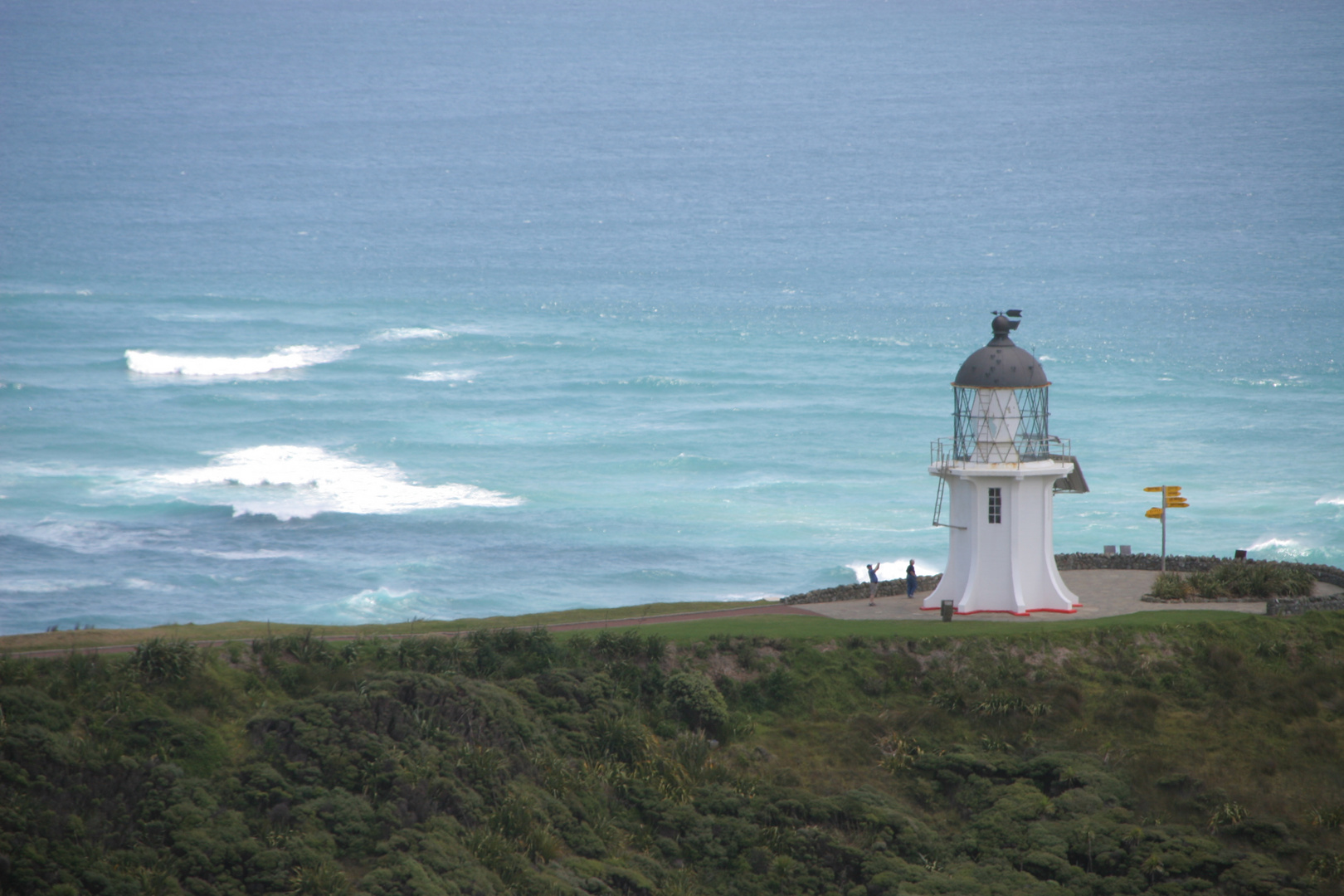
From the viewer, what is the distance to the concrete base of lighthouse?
25953mm

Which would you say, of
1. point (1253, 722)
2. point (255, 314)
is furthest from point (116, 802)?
point (255, 314)

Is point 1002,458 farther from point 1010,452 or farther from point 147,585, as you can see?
point 147,585

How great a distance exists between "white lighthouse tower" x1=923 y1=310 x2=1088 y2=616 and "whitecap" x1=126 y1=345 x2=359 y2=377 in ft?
186

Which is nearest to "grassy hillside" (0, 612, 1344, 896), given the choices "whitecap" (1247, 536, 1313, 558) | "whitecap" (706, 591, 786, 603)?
"whitecap" (706, 591, 786, 603)

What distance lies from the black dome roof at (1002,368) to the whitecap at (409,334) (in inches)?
2348

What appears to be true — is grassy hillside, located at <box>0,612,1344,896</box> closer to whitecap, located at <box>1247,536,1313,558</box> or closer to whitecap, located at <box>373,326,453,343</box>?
whitecap, located at <box>1247,536,1313,558</box>

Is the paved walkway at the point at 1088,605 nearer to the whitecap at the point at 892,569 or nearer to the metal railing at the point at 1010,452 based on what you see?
the metal railing at the point at 1010,452

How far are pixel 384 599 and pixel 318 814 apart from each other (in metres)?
24.6

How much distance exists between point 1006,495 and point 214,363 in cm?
6054

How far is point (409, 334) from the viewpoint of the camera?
84.1 m

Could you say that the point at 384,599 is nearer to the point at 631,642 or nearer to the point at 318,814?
the point at 631,642

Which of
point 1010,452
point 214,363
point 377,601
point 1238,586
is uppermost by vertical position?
point 214,363

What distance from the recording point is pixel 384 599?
4172 centimetres

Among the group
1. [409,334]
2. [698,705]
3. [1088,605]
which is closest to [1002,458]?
[1088,605]
